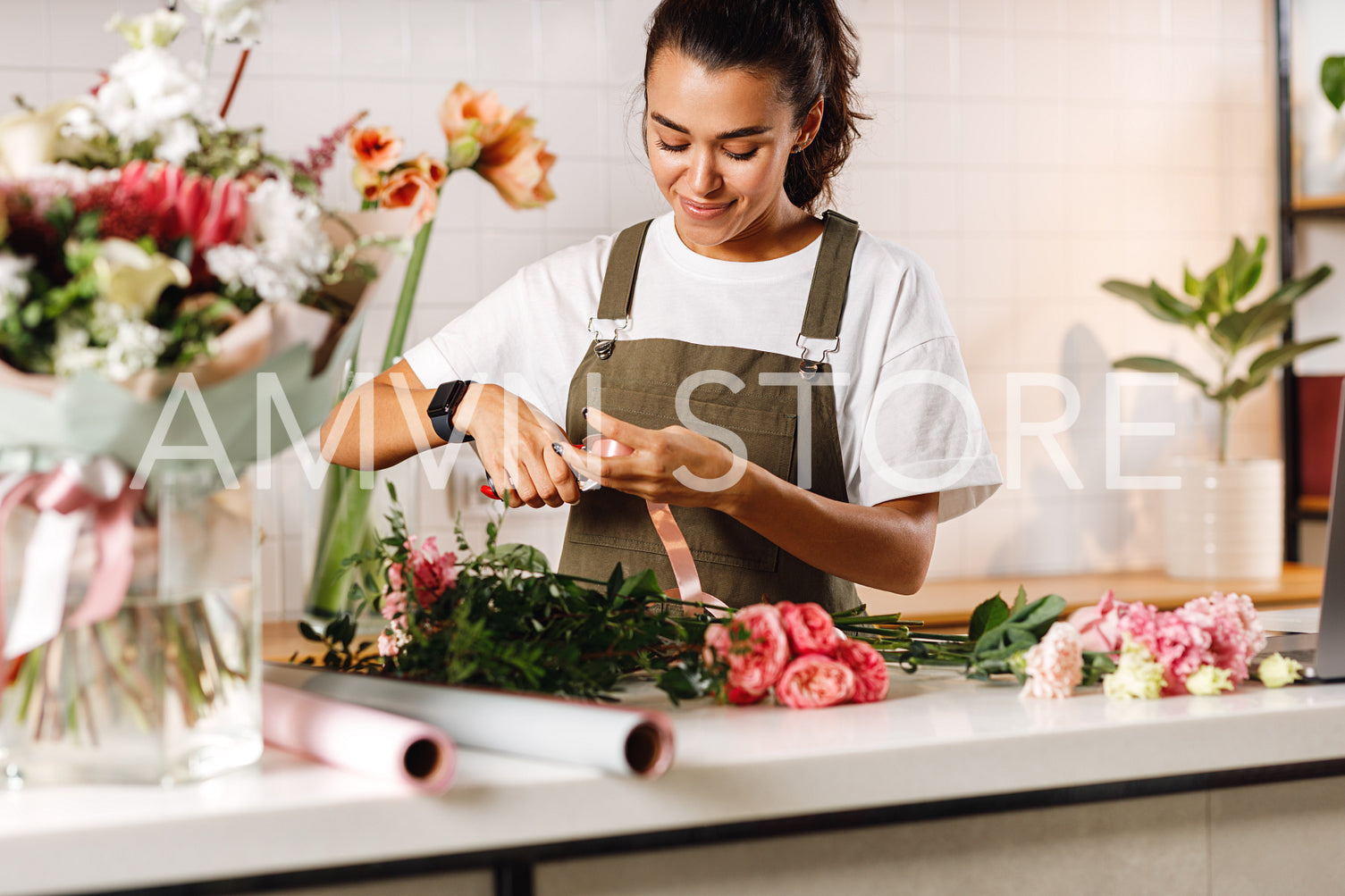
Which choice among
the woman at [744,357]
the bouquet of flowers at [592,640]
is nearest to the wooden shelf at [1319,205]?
the woman at [744,357]

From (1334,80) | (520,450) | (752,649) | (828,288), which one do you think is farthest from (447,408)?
(1334,80)

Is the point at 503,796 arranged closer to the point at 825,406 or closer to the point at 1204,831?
the point at 1204,831

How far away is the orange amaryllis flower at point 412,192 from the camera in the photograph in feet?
3.17

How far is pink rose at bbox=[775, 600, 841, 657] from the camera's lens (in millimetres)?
941

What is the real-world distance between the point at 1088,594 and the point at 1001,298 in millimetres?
782

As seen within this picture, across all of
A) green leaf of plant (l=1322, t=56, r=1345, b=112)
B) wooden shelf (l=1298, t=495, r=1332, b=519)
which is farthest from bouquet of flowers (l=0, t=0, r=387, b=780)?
wooden shelf (l=1298, t=495, r=1332, b=519)

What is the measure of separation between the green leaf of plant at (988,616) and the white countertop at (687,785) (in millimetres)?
151

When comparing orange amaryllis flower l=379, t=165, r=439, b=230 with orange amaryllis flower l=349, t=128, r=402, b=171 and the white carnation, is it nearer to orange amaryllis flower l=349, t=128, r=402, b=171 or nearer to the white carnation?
orange amaryllis flower l=349, t=128, r=402, b=171

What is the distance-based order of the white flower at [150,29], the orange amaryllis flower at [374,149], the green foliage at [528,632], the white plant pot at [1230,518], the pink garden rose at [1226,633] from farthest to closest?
the white plant pot at [1230,518], the orange amaryllis flower at [374,149], the pink garden rose at [1226,633], the green foliage at [528,632], the white flower at [150,29]

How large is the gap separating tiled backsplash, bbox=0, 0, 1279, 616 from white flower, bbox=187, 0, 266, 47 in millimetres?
1833

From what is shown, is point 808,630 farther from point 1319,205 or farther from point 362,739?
point 1319,205

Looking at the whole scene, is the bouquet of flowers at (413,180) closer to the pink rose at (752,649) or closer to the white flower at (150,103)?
the white flower at (150,103)

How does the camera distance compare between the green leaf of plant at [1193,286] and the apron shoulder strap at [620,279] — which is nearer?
the apron shoulder strap at [620,279]

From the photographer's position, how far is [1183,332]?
323 centimetres
